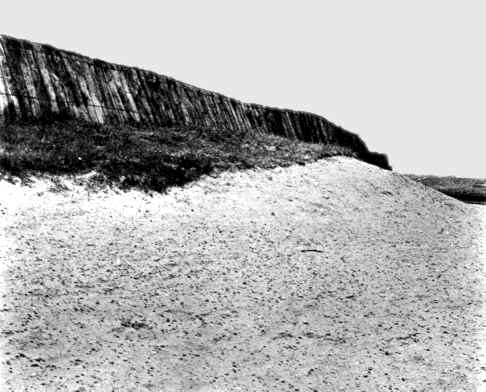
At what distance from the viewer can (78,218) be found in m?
10.2

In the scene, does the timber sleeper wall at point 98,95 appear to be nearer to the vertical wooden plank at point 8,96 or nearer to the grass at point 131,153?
the vertical wooden plank at point 8,96

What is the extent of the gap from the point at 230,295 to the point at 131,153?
5.06 metres

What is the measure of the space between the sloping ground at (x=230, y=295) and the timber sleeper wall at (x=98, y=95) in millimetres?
4325

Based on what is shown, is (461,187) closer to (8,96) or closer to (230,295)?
(8,96)

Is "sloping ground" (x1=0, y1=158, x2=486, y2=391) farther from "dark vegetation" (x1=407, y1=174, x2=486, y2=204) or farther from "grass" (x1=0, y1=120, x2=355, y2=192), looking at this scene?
"dark vegetation" (x1=407, y1=174, x2=486, y2=204)

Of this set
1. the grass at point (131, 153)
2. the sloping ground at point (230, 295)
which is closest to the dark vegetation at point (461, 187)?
the grass at point (131, 153)

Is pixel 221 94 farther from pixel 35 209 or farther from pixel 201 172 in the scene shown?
pixel 35 209

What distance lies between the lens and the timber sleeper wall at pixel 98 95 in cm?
1420

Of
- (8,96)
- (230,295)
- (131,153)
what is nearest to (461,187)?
(131,153)

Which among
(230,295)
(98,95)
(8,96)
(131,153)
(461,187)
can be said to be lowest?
(230,295)

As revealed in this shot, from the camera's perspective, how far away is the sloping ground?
7.49m

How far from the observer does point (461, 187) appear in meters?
30.1

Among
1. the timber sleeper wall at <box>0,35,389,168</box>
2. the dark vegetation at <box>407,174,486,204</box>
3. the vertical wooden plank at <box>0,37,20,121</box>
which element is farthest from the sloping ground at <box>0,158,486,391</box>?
the dark vegetation at <box>407,174,486,204</box>

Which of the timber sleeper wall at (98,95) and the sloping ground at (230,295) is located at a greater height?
the timber sleeper wall at (98,95)
